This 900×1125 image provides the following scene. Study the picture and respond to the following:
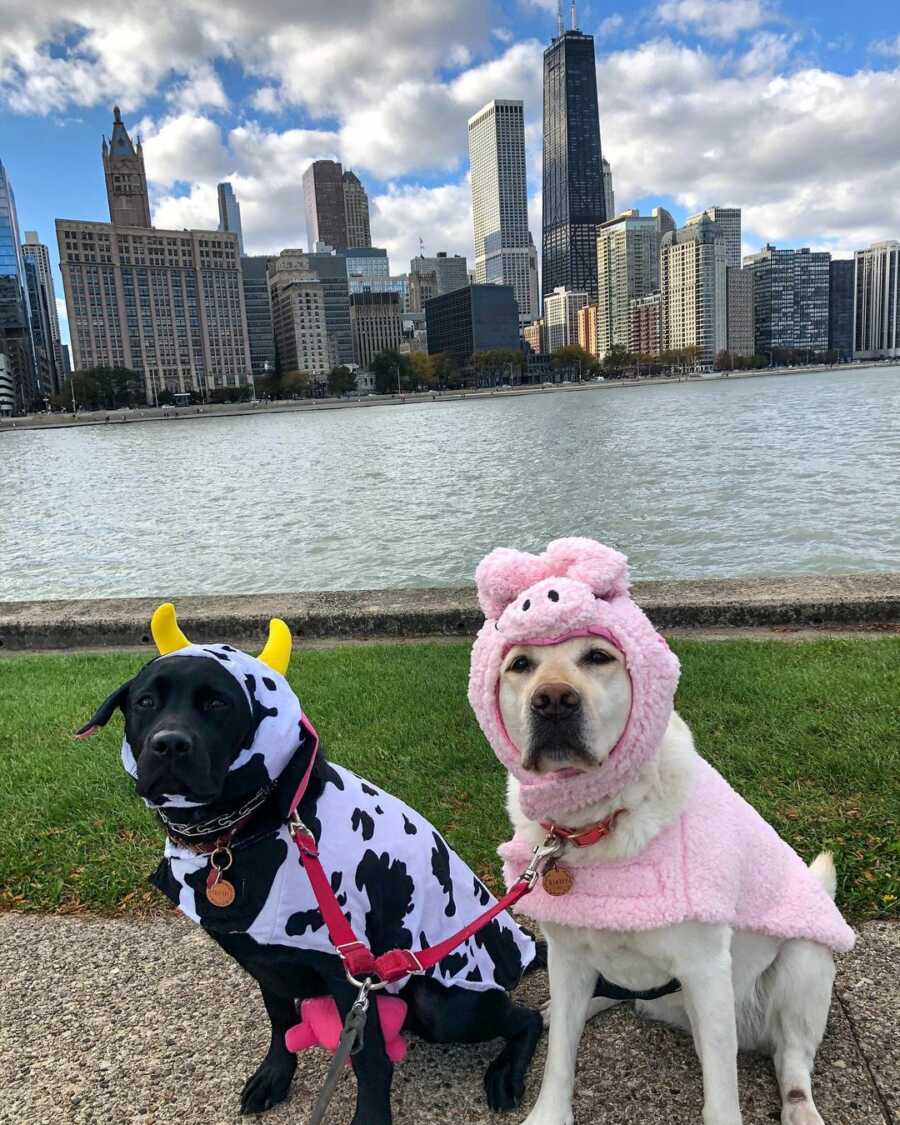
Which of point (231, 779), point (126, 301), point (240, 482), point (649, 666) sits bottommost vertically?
point (240, 482)

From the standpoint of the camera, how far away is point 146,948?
3.19 metres

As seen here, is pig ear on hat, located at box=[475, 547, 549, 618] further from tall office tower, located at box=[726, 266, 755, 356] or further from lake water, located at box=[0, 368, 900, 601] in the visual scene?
tall office tower, located at box=[726, 266, 755, 356]

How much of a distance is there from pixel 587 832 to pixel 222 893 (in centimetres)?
93

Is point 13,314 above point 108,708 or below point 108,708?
above

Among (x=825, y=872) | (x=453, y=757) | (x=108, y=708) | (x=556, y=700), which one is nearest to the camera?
(x=556, y=700)

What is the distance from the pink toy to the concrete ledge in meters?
5.09

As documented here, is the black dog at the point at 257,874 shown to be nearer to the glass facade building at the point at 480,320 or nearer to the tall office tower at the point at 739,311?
the glass facade building at the point at 480,320

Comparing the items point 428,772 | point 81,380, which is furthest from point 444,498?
point 81,380

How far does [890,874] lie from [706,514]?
45.8ft

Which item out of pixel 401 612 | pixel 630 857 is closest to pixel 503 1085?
pixel 630 857

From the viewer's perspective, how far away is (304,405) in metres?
139

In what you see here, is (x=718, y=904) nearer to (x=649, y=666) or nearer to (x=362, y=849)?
(x=649, y=666)

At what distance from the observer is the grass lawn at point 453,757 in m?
3.62

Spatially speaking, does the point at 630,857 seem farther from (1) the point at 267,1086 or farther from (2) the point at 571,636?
(1) the point at 267,1086
